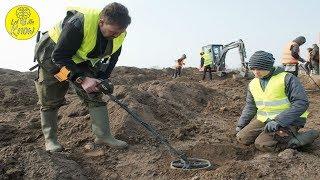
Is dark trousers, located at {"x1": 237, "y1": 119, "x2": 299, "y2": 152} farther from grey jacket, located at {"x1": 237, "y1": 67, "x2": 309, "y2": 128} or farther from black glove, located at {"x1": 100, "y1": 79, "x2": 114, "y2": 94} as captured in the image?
black glove, located at {"x1": 100, "y1": 79, "x2": 114, "y2": 94}

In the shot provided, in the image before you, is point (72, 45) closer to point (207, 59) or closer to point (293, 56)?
point (293, 56)

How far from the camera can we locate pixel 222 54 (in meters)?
20.3

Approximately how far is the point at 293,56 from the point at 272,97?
619 cm

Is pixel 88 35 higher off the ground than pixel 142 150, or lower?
higher

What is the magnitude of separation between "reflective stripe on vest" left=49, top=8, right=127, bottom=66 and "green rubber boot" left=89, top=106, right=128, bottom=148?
1.74 feet

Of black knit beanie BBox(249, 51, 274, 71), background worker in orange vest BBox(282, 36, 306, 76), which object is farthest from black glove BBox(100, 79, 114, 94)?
background worker in orange vest BBox(282, 36, 306, 76)

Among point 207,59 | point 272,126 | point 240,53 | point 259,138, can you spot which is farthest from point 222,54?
point 272,126

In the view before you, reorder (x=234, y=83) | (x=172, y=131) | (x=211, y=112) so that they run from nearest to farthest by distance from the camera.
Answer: (x=172, y=131) → (x=211, y=112) → (x=234, y=83)

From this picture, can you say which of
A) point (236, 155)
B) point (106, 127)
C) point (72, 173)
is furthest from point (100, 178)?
point (236, 155)

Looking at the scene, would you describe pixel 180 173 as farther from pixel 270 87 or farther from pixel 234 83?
pixel 234 83

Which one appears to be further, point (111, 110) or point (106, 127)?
point (111, 110)

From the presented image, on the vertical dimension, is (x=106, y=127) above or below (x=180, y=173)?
above

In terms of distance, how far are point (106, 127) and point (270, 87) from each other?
180 centimetres

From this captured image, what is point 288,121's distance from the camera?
14.7 ft
